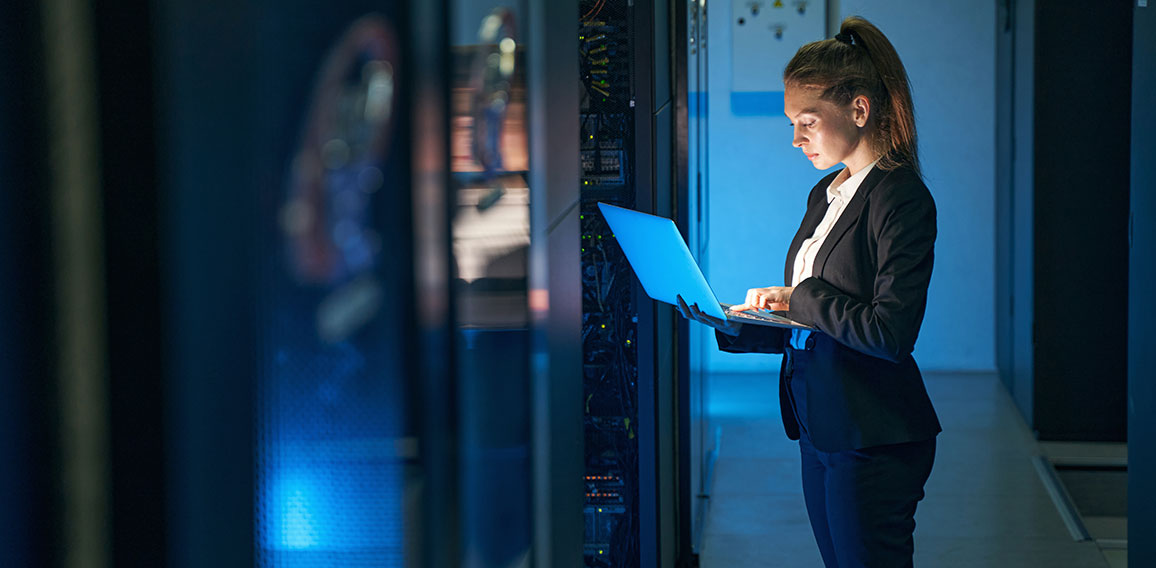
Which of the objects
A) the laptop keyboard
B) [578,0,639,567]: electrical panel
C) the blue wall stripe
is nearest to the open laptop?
the laptop keyboard

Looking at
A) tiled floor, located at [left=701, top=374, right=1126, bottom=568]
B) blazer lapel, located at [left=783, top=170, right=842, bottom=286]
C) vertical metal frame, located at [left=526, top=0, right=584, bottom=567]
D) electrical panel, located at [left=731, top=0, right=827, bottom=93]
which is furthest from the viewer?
electrical panel, located at [left=731, top=0, right=827, bottom=93]

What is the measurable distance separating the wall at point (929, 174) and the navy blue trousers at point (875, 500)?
466 centimetres

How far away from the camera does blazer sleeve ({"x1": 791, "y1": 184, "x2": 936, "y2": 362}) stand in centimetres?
179

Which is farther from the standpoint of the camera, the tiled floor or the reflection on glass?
the tiled floor

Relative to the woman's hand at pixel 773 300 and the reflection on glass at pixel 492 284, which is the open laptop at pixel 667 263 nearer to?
the woman's hand at pixel 773 300

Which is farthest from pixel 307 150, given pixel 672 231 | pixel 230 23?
pixel 672 231

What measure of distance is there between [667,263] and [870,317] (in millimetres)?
335

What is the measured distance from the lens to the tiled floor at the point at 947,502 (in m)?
3.59

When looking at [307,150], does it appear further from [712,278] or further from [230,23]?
[712,278]

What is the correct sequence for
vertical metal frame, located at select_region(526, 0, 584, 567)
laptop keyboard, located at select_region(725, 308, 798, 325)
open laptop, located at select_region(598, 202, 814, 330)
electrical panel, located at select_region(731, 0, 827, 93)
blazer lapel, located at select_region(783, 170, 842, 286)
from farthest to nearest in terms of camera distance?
electrical panel, located at select_region(731, 0, 827, 93), blazer lapel, located at select_region(783, 170, 842, 286), laptop keyboard, located at select_region(725, 308, 798, 325), open laptop, located at select_region(598, 202, 814, 330), vertical metal frame, located at select_region(526, 0, 584, 567)

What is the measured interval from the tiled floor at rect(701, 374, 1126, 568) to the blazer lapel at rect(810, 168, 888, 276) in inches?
71.4

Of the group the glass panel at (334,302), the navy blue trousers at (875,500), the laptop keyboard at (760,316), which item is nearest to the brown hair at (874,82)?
the laptop keyboard at (760,316)

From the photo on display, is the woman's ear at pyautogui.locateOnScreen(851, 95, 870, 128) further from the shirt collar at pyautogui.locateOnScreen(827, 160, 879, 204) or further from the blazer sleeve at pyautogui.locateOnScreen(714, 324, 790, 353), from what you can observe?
the blazer sleeve at pyautogui.locateOnScreen(714, 324, 790, 353)

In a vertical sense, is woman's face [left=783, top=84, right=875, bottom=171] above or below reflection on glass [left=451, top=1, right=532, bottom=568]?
above
